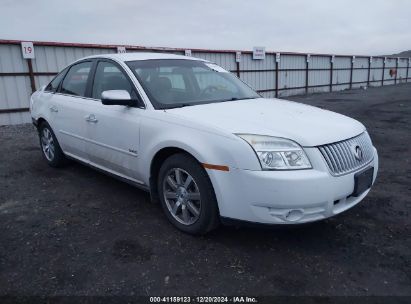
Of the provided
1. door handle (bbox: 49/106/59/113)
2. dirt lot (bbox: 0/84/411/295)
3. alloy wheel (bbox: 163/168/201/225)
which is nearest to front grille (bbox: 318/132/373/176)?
dirt lot (bbox: 0/84/411/295)

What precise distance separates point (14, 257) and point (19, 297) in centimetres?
58

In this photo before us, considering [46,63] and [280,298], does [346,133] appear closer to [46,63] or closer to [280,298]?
[280,298]

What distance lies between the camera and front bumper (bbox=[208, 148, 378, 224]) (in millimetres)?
2516

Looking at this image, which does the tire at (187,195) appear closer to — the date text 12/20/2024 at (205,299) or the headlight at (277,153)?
the headlight at (277,153)

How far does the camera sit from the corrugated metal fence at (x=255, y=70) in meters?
10.5

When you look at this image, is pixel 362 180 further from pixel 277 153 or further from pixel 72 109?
pixel 72 109

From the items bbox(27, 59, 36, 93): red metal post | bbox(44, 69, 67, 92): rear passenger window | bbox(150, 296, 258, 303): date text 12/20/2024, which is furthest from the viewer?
bbox(27, 59, 36, 93): red metal post

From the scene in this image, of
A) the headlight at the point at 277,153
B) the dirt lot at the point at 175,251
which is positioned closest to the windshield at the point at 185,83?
the headlight at the point at 277,153

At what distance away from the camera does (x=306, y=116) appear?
3.19 meters

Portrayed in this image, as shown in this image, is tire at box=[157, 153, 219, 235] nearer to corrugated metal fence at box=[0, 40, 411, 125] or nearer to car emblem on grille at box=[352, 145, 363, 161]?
car emblem on grille at box=[352, 145, 363, 161]

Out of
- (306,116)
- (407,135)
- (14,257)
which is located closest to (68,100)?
(14,257)

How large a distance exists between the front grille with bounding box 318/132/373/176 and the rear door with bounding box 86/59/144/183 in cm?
175

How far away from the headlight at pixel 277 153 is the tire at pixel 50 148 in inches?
133

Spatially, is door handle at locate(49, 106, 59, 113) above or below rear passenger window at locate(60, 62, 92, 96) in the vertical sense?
below
